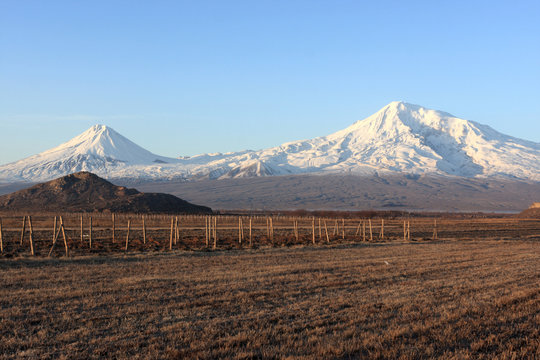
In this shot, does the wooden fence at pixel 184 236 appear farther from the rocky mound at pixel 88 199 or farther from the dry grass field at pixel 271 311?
the rocky mound at pixel 88 199

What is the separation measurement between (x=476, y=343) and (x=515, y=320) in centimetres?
205

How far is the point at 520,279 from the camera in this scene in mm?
14477

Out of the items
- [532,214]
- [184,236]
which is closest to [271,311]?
[184,236]

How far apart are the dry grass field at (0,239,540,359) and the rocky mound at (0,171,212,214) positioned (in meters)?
82.0

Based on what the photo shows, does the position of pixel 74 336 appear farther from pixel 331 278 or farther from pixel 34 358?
pixel 331 278

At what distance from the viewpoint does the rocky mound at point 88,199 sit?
98125 mm

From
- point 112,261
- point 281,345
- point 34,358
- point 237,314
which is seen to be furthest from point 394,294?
point 112,261

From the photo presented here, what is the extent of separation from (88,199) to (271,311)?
10369cm

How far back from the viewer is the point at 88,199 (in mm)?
107062

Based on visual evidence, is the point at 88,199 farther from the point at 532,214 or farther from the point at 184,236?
the point at 532,214

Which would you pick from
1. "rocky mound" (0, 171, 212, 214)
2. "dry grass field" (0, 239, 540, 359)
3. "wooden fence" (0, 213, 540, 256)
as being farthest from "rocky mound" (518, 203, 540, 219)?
"dry grass field" (0, 239, 540, 359)

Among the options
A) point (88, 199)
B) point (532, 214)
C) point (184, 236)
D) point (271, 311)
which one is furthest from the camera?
point (88, 199)

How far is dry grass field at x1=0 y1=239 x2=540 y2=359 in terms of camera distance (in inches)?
302

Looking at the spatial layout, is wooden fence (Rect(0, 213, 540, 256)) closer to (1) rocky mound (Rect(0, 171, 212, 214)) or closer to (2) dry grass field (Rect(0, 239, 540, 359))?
(2) dry grass field (Rect(0, 239, 540, 359))
